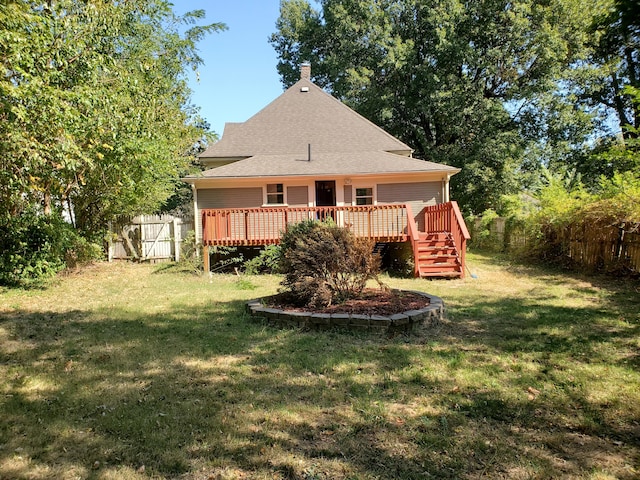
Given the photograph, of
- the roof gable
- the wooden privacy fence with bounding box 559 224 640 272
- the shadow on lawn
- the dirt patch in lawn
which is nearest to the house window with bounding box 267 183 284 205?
the roof gable

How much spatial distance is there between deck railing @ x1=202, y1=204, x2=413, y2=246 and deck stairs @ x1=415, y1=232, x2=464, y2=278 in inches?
29.4

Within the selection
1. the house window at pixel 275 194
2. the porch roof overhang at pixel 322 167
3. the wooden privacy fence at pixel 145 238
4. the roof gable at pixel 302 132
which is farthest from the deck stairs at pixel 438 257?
the wooden privacy fence at pixel 145 238

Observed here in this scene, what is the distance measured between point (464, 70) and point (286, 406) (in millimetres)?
25276

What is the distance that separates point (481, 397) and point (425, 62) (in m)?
23.7

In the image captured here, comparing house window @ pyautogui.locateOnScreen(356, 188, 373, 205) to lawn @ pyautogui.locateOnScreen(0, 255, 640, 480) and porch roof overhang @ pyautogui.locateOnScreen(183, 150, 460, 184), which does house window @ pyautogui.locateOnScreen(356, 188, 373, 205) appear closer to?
porch roof overhang @ pyautogui.locateOnScreen(183, 150, 460, 184)

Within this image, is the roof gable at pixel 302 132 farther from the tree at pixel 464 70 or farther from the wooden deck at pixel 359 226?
the tree at pixel 464 70

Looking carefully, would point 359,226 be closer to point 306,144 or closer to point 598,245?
point 306,144

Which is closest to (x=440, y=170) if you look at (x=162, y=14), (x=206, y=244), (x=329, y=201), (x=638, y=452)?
(x=329, y=201)

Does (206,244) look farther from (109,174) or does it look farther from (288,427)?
(288,427)

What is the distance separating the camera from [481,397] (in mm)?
3734

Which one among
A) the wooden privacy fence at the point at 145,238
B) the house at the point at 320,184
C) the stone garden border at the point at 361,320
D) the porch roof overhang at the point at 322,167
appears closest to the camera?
the stone garden border at the point at 361,320

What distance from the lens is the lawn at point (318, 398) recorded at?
278 centimetres

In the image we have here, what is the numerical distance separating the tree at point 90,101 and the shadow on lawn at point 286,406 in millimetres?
3181

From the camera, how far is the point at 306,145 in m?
17.2
